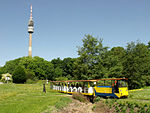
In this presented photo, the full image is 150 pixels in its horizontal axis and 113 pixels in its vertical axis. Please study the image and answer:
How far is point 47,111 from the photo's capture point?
56.3ft

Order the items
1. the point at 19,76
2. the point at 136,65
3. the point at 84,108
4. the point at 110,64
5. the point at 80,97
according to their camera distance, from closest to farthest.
A: the point at 84,108 → the point at 80,97 → the point at 136,65 → the point at 110,64 → the point at 19,76

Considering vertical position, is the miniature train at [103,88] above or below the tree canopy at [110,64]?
below

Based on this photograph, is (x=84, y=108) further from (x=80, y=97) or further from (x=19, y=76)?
(x=19, y=76)

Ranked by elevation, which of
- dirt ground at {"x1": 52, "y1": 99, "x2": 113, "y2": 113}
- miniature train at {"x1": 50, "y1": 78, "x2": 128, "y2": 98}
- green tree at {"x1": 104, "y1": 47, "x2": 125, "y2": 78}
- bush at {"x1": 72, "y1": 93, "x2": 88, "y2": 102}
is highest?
green tree at {"x1": 104, "y1": 47, "x2": 125, "y2": 78}

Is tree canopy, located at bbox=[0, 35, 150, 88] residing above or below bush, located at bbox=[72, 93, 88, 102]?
above

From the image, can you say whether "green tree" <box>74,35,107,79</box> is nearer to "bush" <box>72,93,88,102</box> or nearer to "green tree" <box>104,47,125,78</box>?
"green tree" <box>104,47,125,78</box>

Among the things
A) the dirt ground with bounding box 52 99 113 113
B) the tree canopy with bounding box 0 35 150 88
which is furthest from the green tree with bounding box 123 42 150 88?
the dirt ground with bounding box 52 99 113 113

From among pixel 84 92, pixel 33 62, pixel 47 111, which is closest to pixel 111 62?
pixel 84 92

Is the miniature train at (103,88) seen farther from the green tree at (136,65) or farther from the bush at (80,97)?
the green tree at (136,65)

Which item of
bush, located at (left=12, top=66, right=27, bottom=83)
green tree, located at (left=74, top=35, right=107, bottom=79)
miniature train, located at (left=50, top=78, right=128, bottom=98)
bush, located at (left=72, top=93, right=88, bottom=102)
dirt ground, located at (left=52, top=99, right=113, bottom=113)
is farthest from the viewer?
bush, located at (left=12, top=66, right=27, bottom=83)

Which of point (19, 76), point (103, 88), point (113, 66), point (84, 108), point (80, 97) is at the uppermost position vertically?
point (113, 66)

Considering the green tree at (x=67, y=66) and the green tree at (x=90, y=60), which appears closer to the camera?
the green tree at (x=90, y=60)

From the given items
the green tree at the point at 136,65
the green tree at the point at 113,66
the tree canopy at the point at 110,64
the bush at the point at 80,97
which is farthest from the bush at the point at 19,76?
the bush at the point at 80,97

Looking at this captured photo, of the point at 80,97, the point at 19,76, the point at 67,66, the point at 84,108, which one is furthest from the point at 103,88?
the point at 67,66
